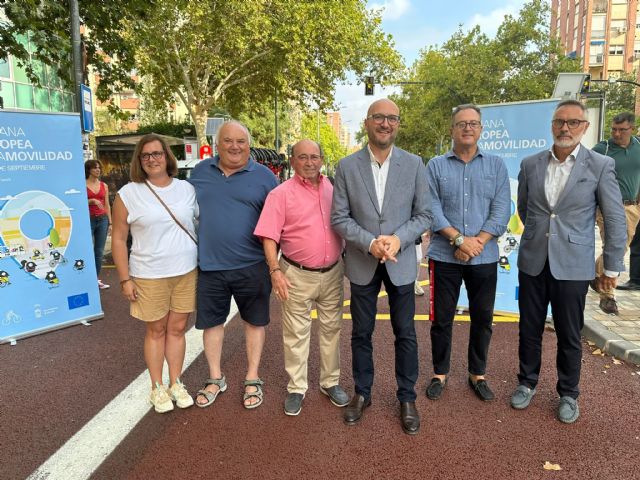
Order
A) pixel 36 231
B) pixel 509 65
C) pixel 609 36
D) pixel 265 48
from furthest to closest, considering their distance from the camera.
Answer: pixel 609 36, pixel 509 65, pixel 265 48, pixel 36 231

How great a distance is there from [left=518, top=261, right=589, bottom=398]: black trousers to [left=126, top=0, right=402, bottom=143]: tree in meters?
15.9

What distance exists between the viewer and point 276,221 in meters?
3.16

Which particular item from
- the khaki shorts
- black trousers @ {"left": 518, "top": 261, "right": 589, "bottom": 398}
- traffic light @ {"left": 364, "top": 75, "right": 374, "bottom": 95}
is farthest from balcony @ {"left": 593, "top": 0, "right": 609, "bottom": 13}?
the khaki shorts

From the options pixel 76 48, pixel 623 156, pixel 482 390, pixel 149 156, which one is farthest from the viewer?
pixel 76 48

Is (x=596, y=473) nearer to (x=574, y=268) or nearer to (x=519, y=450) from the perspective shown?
(x=519, y=450)

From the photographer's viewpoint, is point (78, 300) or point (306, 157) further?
point (78, 300)

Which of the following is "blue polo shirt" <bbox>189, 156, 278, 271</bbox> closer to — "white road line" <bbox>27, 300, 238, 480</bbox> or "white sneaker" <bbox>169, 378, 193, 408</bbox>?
"white sneaker" <bbox>169, 378, 193, 408</bbox>

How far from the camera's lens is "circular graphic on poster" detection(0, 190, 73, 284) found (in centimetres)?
471

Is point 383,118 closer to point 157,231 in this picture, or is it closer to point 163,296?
point 157,231

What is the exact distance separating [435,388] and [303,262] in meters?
1.45

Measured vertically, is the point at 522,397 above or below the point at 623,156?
below

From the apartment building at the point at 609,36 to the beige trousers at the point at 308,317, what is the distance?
66.8 metres

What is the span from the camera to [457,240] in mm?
3320

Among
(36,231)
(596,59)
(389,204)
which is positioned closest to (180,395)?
(389,204)
